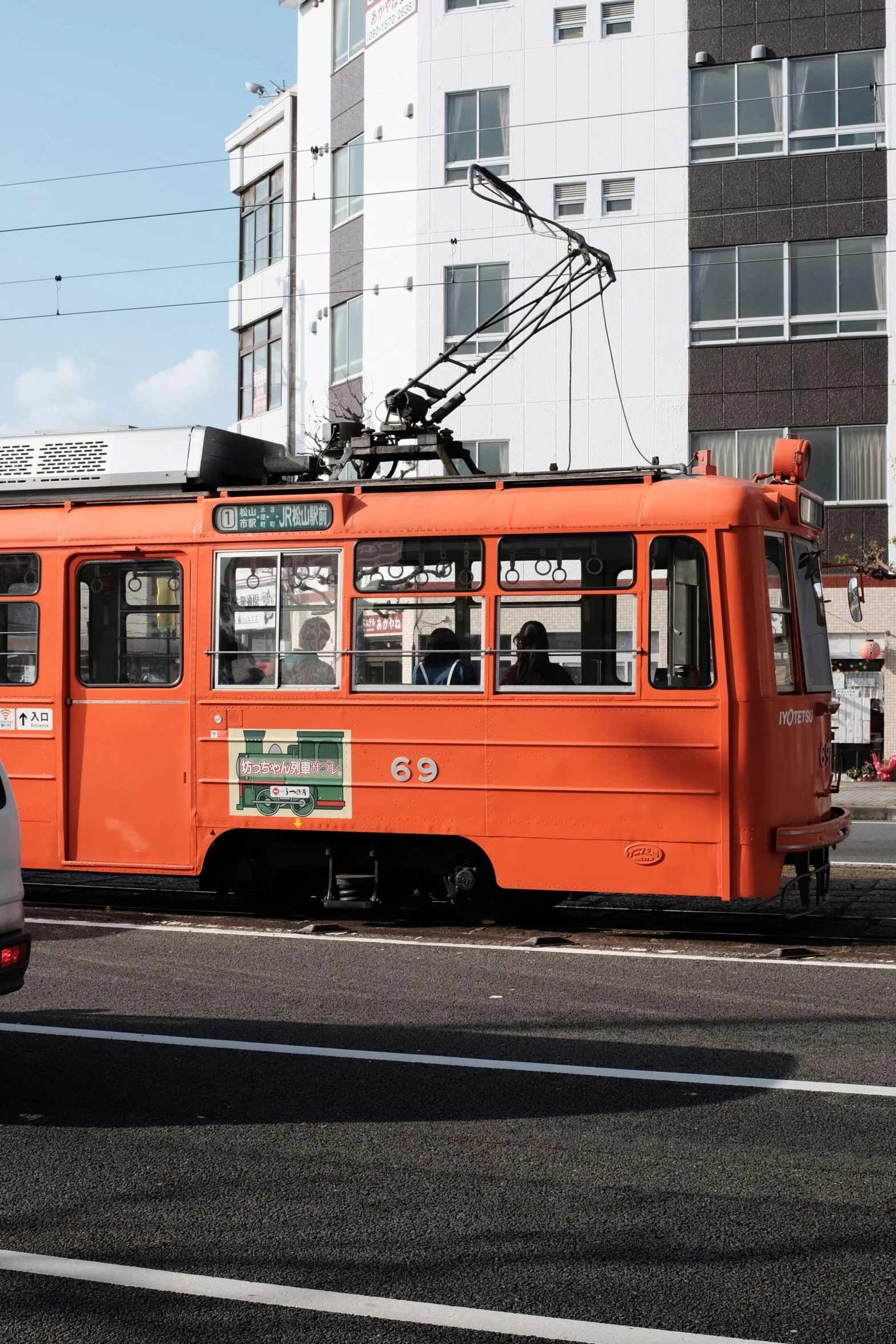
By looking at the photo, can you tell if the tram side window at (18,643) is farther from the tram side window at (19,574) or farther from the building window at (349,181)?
the building window at (349,181)

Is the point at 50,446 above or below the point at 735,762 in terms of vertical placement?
above

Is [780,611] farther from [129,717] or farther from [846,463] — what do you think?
[846,463]

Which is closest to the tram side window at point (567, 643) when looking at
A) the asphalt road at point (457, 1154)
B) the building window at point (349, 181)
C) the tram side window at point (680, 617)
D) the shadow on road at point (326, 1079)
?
the tram side window at point (680, 617)

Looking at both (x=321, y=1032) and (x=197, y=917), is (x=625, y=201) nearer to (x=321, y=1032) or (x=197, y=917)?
(x=197, y=917)

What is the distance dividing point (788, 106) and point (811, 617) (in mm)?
22310

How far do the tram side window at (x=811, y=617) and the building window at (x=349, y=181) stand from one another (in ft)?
81.3

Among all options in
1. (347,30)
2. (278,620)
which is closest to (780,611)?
(278,620)

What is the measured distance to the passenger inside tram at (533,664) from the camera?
376 inches

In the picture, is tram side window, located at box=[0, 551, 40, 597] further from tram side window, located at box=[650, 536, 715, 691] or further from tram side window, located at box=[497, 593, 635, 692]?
tram side window, located at box=[650, 536, 715, 691]

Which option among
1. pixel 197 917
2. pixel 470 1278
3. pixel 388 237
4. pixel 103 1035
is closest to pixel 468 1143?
pixel 470 1278

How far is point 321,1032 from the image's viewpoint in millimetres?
7016

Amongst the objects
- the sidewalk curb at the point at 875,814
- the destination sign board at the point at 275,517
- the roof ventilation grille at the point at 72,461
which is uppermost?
the roof ventilation grille at the point at 72,461

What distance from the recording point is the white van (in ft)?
18.5

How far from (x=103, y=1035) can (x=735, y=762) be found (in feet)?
13.6
